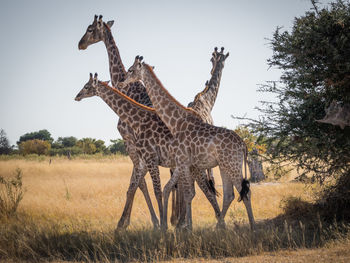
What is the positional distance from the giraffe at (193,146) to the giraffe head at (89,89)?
1.02 metres

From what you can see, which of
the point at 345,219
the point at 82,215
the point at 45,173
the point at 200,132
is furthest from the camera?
the point at 45,173

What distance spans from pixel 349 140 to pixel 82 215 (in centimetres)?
683

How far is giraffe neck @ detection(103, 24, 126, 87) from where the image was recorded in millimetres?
9641

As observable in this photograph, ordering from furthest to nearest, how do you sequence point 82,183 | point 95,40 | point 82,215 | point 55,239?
1. point 82,183
2. point 95,40
3. point 82,215
4. point 55,239

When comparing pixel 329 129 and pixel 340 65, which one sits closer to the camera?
pixel 340 65

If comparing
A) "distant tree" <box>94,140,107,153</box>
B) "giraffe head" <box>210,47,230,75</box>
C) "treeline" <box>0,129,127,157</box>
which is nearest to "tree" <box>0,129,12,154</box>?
"treeline" <box>0,129,127,157</box>

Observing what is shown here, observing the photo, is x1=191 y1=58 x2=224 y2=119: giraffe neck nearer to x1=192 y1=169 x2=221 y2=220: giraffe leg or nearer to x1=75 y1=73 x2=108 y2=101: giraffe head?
x1=192 y1=169 x2=221 y2=220: giraffe leg

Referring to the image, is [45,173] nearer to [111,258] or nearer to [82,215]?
[82,215]

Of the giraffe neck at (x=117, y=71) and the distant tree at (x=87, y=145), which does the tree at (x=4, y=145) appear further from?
the giraffe neck at (x=117, y=71)

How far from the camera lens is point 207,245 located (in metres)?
5.76

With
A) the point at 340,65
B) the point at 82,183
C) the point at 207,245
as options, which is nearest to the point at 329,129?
the point at 340,65

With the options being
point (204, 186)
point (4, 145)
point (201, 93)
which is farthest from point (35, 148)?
point (204, 186)

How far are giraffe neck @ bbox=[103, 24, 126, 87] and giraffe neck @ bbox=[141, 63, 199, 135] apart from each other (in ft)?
6.75

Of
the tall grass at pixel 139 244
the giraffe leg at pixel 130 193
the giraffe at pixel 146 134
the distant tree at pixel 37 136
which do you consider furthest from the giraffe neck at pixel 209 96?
the distant tree at pixel 37 136
